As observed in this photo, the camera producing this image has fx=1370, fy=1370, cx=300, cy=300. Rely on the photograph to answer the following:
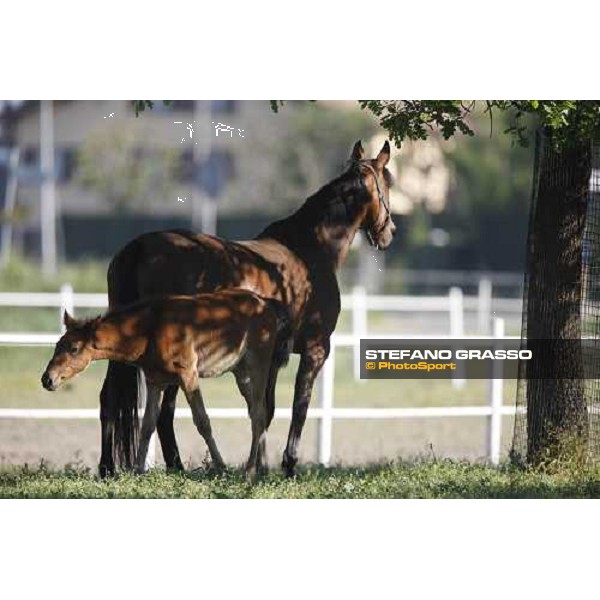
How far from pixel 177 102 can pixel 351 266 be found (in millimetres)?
1563

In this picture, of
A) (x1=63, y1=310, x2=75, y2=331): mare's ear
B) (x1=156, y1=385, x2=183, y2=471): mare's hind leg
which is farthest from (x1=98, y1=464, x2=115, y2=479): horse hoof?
(x1=63, y1=310, x2=75, y2=331): mare's ear

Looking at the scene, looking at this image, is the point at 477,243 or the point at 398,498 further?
the point at 477,243

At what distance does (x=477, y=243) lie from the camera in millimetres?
9078

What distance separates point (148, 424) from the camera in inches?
326

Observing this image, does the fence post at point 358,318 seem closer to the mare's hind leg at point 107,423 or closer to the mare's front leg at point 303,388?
the mare's front leg at point 303,388

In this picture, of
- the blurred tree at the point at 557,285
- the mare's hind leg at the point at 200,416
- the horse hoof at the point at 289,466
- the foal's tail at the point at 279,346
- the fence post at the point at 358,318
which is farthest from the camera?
the blurred tree at the point at 557,285

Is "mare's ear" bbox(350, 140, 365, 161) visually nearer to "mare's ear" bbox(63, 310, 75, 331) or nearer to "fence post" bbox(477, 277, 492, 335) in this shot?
"fence post" bbox(477, 277, 492, 335)

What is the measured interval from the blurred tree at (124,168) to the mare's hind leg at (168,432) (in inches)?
48.7

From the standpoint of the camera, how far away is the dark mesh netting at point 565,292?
29.2 feet

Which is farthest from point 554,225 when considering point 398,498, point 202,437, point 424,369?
point 202,437

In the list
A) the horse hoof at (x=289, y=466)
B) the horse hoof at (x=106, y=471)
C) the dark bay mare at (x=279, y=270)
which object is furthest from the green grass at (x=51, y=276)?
the horse hoof at (x=289, y=466)

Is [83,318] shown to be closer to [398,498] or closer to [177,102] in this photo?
[177,102]
